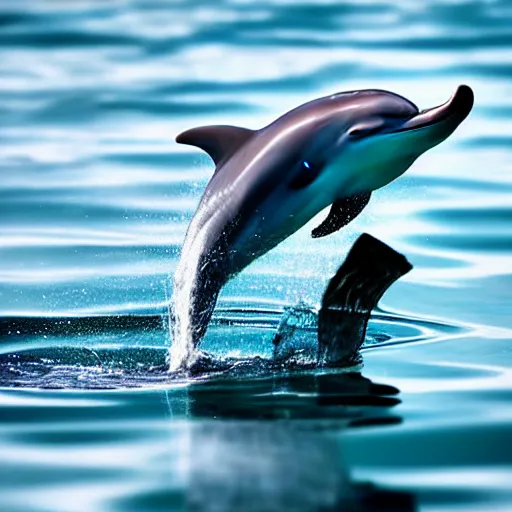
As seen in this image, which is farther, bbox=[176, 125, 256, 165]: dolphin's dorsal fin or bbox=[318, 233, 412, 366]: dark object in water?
bbox=[176, 125, 256, 165]: dolphin's dorsal fin

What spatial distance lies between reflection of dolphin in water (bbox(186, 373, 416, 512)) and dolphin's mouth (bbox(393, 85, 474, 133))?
4.35 feet

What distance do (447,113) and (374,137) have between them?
40 centimetres

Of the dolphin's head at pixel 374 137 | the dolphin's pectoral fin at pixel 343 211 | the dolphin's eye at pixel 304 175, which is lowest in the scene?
the dolphin's pectoral fin at pixel 343 211

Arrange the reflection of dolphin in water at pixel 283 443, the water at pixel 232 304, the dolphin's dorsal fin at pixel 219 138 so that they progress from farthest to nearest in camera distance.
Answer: the dolphin's dorsal fin at pixel 219 138 → the water at pixel 232 304 → the reflection of dolphin in water at pixel 283 443

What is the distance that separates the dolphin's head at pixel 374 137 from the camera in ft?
27.4

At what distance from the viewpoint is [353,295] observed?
864cm

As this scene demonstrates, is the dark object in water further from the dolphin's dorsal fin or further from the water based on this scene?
the dolphin's dorsal fin

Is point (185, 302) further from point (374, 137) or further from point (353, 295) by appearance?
point (374, 137)

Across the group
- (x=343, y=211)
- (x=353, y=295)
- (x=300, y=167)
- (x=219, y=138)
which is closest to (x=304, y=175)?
(x=300, y=167)

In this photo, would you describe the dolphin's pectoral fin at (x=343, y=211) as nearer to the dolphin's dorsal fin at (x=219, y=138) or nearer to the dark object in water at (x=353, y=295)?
the dark object in water at (x=353, y=295)

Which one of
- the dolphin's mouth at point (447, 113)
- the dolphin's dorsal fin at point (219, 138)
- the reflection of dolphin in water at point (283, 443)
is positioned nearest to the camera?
the reflection of dolphin in water at point (283, 443)

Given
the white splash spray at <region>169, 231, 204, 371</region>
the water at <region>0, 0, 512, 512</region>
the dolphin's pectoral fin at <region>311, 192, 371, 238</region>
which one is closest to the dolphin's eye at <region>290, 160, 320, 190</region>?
the dolphin's pectoral fin at <region>311, 192, 371, 238</region>

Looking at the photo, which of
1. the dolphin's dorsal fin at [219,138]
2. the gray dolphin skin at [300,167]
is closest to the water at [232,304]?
the gray dolphin skin at [300,167]

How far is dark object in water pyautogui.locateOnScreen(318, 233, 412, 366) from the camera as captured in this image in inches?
334
